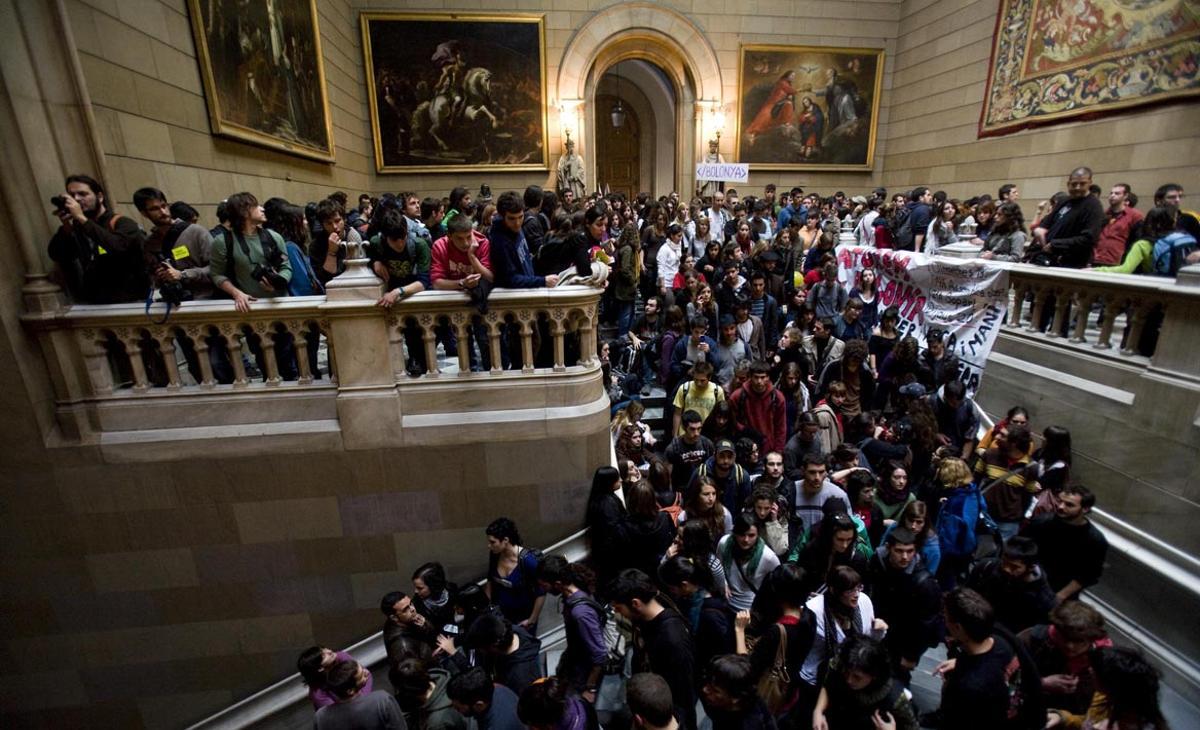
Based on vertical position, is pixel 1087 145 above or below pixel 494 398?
above

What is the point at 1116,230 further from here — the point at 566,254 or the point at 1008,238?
the point at 566,254

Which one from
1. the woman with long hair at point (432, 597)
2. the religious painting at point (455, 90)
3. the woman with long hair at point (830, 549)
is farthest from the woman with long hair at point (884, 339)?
the religious painting at point (455, 90)

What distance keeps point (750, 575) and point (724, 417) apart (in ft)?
6.36

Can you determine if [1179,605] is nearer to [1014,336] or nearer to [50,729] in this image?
[1014,336]

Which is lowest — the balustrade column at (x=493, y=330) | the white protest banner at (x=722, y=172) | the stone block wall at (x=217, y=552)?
the stone block wall at (x=217, y=552)

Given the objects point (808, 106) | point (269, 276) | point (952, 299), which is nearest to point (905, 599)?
point (952, 299)

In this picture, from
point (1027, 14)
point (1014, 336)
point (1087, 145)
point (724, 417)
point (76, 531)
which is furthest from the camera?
point (1027, 14)

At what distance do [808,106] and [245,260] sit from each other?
15.0m

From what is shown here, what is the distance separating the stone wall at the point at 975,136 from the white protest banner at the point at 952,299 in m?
5.38

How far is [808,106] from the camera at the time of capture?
15164mm

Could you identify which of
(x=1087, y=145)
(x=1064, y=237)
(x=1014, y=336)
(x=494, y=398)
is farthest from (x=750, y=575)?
(x=1087, y=145)

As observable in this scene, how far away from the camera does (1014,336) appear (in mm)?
5867

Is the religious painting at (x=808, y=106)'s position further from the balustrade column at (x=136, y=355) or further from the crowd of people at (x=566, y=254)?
the balustrade column at (x=136, y=355)

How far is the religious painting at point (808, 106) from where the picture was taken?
1488 cm
